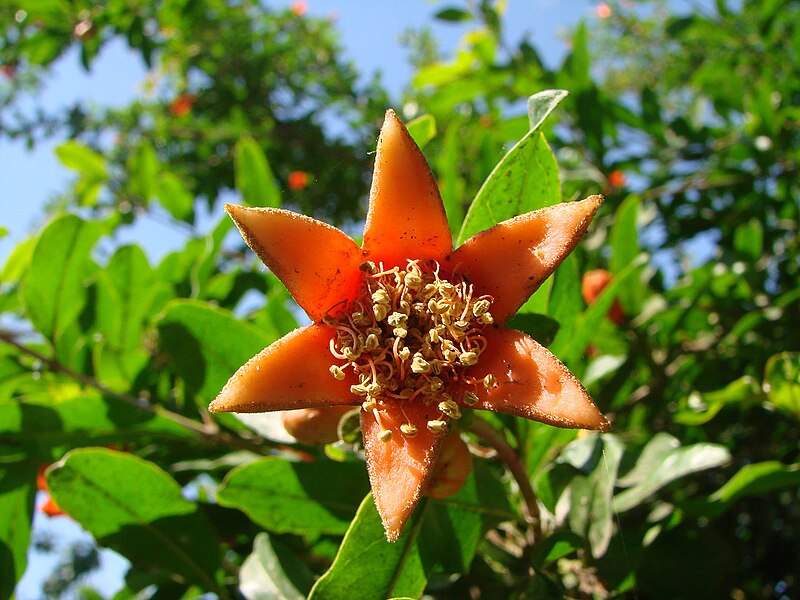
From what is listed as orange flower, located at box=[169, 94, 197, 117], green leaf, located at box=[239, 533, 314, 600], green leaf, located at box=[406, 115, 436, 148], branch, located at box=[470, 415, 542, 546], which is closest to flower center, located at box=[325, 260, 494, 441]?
branch, located at box=[470, 415, 542, 546]

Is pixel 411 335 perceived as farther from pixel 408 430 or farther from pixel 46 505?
pixel 46 505

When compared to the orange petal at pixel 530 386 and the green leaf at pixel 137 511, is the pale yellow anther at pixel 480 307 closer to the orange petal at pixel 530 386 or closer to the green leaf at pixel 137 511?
the orange petal at pixel 530 386

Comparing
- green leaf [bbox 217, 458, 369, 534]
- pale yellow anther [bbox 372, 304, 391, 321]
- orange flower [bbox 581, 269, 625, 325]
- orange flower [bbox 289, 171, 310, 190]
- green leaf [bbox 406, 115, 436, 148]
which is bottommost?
orange flower [bbox 289, 171, 310, 190]

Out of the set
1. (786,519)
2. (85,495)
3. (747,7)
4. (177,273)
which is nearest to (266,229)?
(85,495)

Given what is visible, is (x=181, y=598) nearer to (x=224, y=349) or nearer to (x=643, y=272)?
(x=224, y=349)

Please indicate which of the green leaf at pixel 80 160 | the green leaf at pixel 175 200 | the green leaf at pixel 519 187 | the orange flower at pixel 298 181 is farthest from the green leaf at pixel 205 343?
the orange flower at pixel 298 181

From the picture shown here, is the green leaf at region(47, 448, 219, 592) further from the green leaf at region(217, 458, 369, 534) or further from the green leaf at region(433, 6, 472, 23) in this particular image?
the green leaf at region(433, 6, 472, 23)
